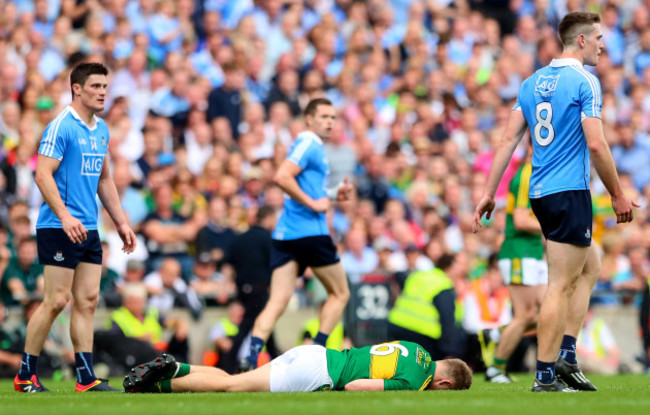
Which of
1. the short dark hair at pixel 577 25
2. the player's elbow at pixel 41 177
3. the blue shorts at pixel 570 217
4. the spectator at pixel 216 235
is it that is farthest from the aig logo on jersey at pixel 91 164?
the spectator at pixel 216 235

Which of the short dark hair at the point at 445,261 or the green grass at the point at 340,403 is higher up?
the short dark hair at the point at 445,261

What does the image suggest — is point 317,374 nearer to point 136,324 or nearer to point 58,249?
point 58,249

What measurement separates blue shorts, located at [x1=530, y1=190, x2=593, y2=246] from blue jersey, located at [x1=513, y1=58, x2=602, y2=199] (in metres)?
0.06

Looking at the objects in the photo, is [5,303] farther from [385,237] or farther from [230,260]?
[385,237]

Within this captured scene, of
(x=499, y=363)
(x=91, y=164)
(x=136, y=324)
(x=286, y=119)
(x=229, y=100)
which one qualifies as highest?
(x=229, y=100)

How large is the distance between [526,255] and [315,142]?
237 centimetres

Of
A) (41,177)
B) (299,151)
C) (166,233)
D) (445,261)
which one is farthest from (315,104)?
(166,233)

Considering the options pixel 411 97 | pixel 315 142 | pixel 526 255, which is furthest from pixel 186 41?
pixel 526 255

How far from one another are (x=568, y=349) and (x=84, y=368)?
3.90 meters

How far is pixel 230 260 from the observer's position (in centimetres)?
1431

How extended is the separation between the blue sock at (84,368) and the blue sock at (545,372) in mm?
3666

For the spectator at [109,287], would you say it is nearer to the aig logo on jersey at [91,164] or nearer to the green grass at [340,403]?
the aig logo on jersey at [91,164]

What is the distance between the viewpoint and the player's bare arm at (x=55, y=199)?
8.89 metres

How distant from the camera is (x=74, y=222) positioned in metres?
8.91
